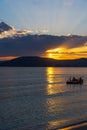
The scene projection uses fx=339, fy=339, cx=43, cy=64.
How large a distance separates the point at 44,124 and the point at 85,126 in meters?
5.24

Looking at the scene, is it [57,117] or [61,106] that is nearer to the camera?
[57,117]

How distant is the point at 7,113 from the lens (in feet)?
132

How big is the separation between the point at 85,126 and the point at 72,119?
6306 millimetres

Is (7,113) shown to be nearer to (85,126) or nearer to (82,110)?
(82,110)

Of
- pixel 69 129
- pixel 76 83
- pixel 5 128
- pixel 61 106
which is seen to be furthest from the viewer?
pixel 76 83

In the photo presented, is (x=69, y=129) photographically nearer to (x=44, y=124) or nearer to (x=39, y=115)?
(x=44, y=124)

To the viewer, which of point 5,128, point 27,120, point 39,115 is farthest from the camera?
point 39,115

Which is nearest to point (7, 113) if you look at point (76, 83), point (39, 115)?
point (39, 115)

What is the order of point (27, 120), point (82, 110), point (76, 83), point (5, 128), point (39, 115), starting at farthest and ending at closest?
point (76, 83)
point (82, 110)
point (39, 115)
point (27, 120)
point (5, 128)

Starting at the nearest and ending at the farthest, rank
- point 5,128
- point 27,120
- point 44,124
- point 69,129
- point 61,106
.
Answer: point 69,129
point 5,128
point 44,124
point 27,120
point 61,106

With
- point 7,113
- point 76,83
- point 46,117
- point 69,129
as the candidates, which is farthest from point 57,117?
point 76,83

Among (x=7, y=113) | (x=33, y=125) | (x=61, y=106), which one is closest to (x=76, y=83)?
(x=61, y=106)

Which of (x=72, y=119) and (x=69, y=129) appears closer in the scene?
(x=69, y=129)

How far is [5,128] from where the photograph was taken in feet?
102
